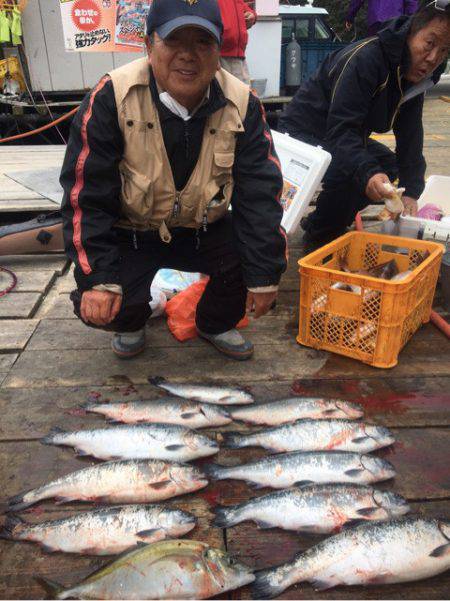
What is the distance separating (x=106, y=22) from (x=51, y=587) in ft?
21.6

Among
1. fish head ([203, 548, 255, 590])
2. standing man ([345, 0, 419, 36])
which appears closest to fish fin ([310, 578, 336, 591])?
fish head ([203, 548, 255, 590])

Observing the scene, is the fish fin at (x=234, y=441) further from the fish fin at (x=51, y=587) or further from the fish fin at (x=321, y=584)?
the fish fin at (x=51, y=587)

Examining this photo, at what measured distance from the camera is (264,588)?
182cm

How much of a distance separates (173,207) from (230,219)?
1.74ft

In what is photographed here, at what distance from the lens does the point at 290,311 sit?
3914 millimetres

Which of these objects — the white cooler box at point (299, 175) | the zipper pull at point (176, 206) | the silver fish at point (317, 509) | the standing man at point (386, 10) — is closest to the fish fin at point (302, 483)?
the silver fish at point (317, 509)

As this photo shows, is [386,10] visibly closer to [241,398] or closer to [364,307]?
[364,307]

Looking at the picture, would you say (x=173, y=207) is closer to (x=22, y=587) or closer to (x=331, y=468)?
(x=331, y=468)

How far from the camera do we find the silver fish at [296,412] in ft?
8.81

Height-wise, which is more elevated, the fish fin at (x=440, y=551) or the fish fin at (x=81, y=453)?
the fish fin at (x=440, y=551)

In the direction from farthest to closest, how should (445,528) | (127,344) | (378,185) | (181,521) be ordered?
(378,185)
(127,344)
(181,521)
(445,528)

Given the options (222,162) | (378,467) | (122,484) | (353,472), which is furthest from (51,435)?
(222,162)

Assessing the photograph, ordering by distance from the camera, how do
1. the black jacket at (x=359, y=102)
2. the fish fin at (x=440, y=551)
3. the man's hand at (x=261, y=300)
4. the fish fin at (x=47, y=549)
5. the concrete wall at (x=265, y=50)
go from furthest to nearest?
the concrete wall at (x=265, y=50) < the black jacket at (x=359, y=102) < the man's hand at (x=261, y=300) < the fish fin at (x=47, y=549) < the fish fin at (x=440, y=551)

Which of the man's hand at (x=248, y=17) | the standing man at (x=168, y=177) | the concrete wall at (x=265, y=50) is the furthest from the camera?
the concrete wall at (x=265, y=50)
